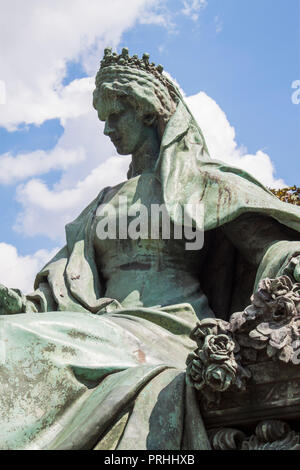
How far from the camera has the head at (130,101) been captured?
7.57 meters

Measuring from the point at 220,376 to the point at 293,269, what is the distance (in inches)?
34.7

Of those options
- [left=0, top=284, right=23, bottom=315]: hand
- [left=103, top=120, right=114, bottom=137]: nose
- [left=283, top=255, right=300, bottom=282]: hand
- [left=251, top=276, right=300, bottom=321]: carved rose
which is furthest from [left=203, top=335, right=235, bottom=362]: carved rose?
[left=103, top=120, right=114, bottom=137]: nose

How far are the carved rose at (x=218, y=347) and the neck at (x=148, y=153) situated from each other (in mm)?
2865

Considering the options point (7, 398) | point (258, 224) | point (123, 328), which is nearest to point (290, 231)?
point (258, 224)

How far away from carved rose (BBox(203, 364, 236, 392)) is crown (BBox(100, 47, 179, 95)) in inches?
132

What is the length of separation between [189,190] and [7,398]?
2405 millimetres

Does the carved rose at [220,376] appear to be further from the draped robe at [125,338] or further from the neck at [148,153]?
the neck at [148,153]

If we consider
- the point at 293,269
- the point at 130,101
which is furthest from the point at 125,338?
the point at 130,101

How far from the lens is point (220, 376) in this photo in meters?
4.92

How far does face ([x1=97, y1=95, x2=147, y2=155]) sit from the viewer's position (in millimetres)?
7605

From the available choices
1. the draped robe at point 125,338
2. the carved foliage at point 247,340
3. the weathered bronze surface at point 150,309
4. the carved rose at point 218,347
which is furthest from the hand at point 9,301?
the carved rose at point 218,347

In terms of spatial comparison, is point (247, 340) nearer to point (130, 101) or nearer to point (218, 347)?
point (218, 347)

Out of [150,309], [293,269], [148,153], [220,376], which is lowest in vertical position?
[220,376]

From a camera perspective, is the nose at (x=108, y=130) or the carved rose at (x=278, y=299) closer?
the carved rose at (x=278, y=299)
